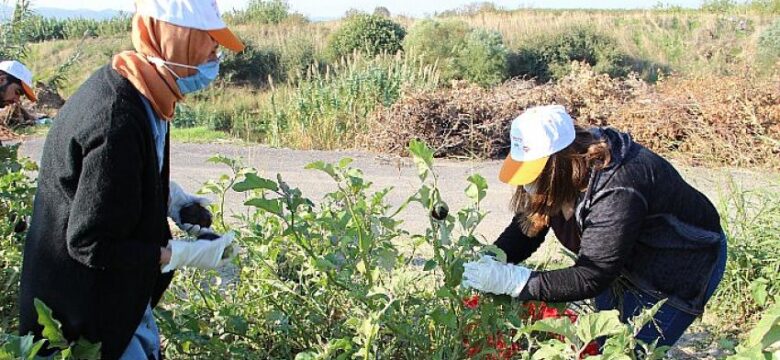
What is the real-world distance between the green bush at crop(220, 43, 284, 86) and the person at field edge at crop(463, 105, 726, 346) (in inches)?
635

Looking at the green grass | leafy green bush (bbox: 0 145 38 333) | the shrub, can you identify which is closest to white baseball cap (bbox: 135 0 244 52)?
leafy green bush (bbox: 0 145 38 333)

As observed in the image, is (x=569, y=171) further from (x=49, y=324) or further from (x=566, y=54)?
(x=566, y=54)

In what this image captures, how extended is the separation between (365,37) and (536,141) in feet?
51.3

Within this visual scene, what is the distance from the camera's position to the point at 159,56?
1651 millimetres

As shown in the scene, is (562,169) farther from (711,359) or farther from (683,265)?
(711,359)

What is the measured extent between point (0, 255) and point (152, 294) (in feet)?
3.12

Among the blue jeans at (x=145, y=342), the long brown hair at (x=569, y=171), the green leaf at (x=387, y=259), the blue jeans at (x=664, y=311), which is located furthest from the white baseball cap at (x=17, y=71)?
the blue jeans at (x=664, y=311)

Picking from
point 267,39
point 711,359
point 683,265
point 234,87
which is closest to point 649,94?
point 711,359

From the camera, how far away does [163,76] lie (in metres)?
1.63

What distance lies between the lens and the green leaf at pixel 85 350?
163cm

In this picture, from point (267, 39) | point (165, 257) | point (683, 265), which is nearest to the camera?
point (165, 257)

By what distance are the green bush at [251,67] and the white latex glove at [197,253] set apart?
53.1 feet

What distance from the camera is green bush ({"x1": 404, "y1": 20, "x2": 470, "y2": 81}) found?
15.0 meters

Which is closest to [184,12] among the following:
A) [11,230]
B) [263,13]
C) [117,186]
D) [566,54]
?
[117,186]
